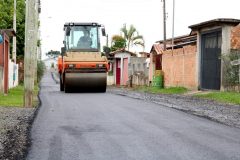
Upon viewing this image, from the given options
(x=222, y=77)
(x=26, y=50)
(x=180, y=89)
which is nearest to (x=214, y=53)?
(x=222, y=77)

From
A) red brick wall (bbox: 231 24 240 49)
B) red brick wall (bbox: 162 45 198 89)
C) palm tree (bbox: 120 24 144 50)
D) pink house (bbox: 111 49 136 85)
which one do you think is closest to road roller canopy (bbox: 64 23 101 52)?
red brick wall (bbox: 162 45 198 89)

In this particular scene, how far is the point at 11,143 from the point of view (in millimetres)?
9219

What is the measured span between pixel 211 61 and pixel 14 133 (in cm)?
2052

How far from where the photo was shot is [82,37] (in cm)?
2955

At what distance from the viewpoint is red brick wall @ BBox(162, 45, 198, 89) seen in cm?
3264

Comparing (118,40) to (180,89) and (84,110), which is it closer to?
(180,89)

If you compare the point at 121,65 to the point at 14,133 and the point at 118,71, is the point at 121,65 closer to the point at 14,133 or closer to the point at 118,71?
the point at 118,71

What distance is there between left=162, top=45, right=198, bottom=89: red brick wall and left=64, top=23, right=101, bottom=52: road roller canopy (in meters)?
6.86

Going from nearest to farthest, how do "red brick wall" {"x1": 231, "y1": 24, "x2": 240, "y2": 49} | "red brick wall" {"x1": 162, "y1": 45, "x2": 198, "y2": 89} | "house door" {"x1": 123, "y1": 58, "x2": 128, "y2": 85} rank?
"red brick wall" {"x1": 231, "y1": 24, "x2": 240, "y2": 49}
"red brick wall" {"x1": 162, "y1": 45, "x2": 198, "y2": 89}
"house door" {"x1": 123, "y1": 58, "x2": 128, "y2": 85}

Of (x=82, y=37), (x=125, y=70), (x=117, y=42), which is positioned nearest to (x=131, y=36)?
(x=117, y=42)

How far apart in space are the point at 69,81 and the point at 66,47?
2.26m

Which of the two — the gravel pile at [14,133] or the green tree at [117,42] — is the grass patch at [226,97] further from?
the green tree at [117,42]

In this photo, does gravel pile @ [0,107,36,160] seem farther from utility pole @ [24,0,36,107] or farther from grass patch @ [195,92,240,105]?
grass patch @ [195,92,240,105]

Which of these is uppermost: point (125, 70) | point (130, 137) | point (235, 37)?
point (235, 37)
